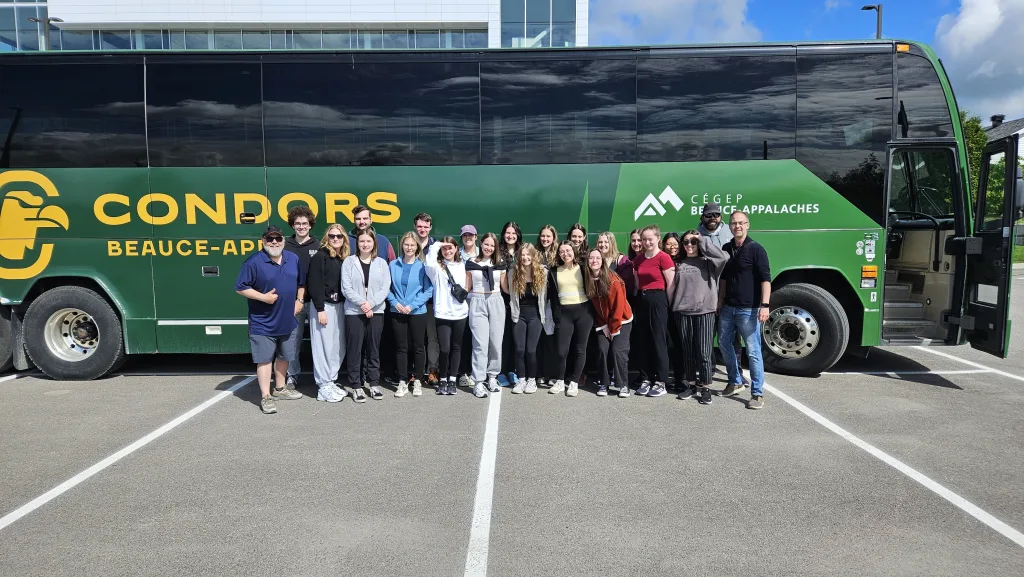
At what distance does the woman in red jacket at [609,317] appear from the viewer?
6.23 metres

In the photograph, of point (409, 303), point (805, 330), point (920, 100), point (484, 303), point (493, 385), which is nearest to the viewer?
point (409, 303)

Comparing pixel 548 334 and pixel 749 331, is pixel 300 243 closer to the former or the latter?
pixel 548 334

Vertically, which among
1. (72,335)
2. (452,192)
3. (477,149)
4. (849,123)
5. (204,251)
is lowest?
(72,335)

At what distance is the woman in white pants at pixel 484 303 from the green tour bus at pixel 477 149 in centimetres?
78

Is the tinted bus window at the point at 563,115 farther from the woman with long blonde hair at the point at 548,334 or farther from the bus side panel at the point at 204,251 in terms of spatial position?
the bus side panel at the point at 204,251

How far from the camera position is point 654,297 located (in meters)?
6.40

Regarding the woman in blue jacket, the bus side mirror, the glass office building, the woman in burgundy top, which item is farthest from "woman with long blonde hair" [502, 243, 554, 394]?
the glass office building

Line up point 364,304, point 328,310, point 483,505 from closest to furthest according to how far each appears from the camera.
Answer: point 483,505 < point 364,304 < point 328,310

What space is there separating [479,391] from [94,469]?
327cm

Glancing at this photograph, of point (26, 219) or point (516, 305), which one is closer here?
point (516, 305)

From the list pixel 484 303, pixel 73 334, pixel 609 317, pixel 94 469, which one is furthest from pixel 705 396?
pixel 73 334

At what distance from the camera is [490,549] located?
11.1 feet

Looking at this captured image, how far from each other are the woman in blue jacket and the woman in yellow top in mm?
1273

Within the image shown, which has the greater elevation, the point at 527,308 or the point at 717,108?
the point at 717,108
